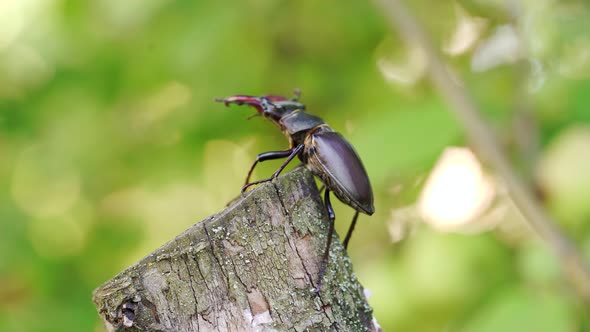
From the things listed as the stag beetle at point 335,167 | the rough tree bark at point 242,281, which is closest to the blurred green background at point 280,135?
the stag beetle at point 335,167

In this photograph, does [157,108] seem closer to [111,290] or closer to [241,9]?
[241,9]

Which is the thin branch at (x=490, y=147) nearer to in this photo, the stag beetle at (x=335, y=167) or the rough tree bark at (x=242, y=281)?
the stag beetle at (x=335, y=167)

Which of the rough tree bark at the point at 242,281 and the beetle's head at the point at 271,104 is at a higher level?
the beetle's head at the point at 271,104

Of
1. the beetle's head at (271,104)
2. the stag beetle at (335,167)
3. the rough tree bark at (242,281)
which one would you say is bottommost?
the rough tree bark at (242,281)

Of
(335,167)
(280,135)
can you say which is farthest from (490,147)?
(280,135)

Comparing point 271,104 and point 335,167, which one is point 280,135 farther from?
point 335,167

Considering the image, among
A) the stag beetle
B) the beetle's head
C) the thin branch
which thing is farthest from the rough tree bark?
the thin branch

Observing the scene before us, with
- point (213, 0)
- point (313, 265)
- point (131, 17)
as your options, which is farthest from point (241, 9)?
point (313, 265)

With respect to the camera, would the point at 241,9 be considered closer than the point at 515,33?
No
